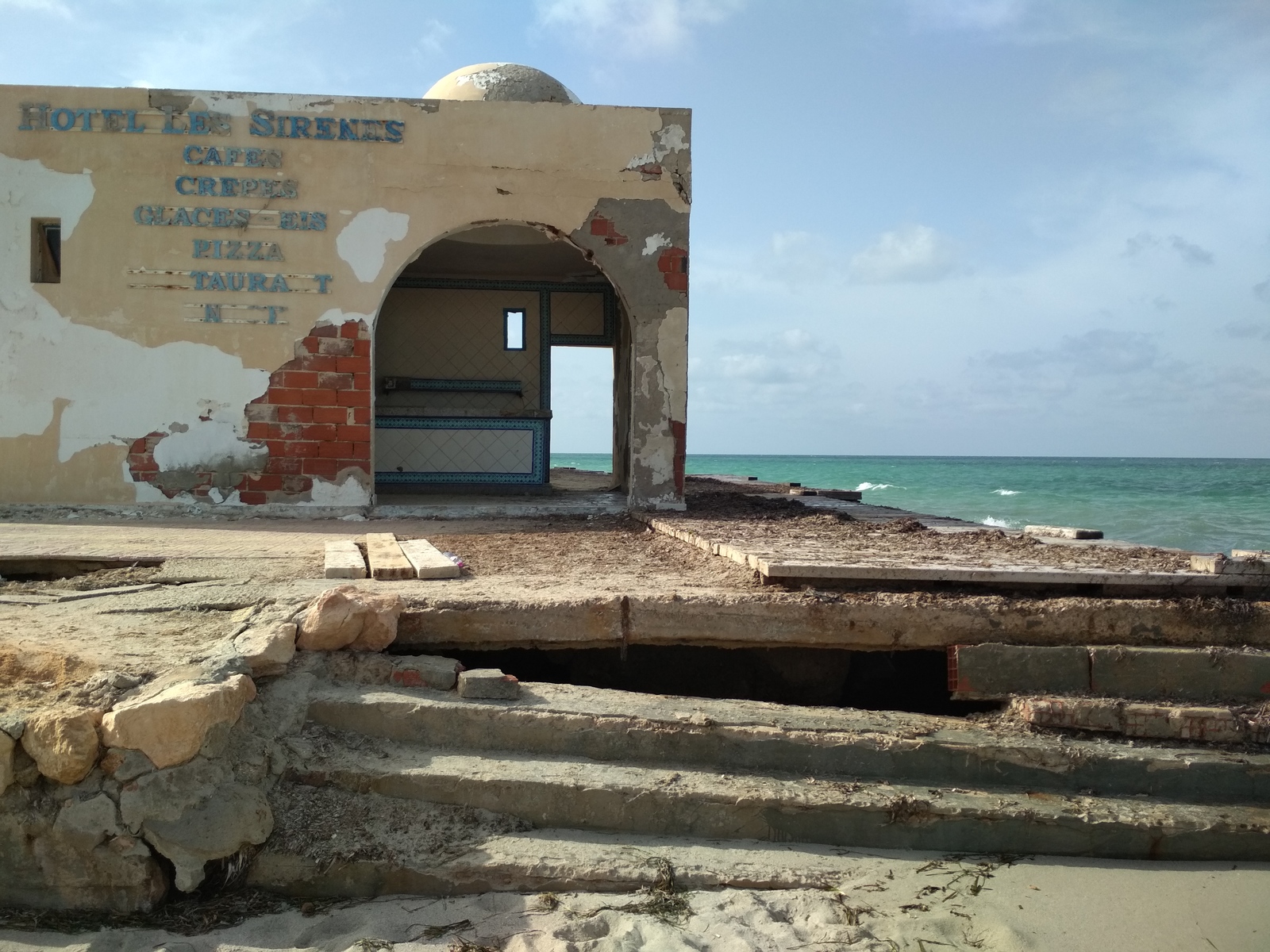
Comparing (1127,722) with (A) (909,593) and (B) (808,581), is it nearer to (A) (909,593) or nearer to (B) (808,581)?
(A) (909,593)

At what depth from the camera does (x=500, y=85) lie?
1095cm

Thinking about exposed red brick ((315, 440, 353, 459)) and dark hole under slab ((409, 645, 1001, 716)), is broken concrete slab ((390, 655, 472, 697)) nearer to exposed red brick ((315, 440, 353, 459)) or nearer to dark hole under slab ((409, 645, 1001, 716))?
dark hole under slab ((409, 645, 1001, 716))

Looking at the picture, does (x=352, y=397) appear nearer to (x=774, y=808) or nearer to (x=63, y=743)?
(x=63, y=743)

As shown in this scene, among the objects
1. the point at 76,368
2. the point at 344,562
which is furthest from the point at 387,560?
the point at 76,368

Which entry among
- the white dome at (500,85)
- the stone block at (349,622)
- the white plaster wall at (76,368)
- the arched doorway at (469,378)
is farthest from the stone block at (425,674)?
the arched doorway at (469,378)

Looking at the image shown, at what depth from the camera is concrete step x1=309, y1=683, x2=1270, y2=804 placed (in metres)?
3.89

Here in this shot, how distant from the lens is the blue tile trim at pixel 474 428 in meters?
13.4

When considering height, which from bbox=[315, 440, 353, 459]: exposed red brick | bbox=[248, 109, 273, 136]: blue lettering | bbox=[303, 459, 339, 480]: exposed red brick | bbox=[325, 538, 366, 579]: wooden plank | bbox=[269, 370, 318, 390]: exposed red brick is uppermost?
bbox=[248, 109, 273, 136]: blue lettering

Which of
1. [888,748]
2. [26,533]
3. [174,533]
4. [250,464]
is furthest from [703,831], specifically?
[250,464]

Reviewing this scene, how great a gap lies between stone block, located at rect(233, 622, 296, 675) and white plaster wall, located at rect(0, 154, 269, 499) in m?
5.51

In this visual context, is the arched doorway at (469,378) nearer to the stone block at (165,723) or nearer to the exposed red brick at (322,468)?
the exposed red brick at (322,468)

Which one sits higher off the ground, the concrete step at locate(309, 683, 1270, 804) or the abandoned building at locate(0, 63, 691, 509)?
the abandoned building at locate(0, 63, 691, 509)

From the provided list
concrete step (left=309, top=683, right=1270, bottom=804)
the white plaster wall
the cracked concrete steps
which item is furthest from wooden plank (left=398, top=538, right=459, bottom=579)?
the white plaster wall

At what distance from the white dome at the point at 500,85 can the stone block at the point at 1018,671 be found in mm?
8258
